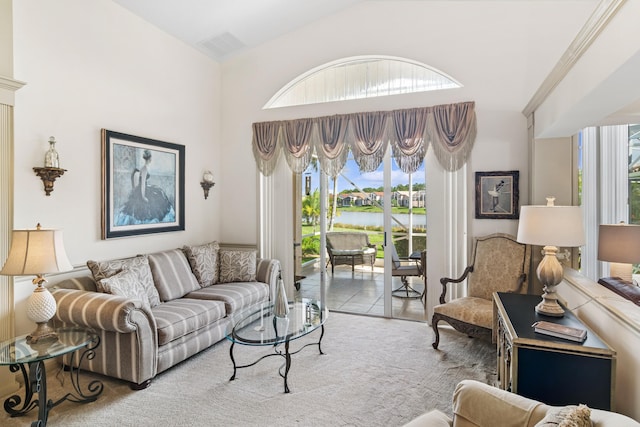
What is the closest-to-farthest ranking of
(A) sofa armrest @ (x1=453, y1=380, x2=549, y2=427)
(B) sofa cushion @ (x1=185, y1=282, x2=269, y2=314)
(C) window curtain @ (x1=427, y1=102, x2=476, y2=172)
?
(A) sofa armrest @ (x1=453, y1=380, x2=549, y2=427), (B) sofa cushion @ (x1=185, y1=282, x2=269, y2=314), (C) window curtain @ (x1=427, y1=102, x2=476, y2=172)

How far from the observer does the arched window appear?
4.45m

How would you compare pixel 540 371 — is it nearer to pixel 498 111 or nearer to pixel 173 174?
pixel 498 111

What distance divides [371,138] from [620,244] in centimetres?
267

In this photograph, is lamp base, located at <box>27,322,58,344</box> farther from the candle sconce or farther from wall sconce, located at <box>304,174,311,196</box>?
wall sconce, located at <box>304,174,311,196</box>

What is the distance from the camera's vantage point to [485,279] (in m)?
3.84

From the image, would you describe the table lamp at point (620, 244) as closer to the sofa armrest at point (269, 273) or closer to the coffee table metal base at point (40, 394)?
the sofa armrest at point (269, 273)

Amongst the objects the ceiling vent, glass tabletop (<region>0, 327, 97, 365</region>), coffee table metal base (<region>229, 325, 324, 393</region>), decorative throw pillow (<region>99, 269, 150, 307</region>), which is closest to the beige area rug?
coffee table metal base (<region>229, 325, 324, 393</region>)

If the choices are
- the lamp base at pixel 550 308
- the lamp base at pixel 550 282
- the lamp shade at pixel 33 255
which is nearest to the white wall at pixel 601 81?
the lamp base at pixel 550 282

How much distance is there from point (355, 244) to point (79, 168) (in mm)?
3268

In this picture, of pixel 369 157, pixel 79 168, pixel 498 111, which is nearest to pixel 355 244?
pixel 369 157

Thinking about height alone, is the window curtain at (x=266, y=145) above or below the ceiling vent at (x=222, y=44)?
below

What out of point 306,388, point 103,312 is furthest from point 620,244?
point 103,312

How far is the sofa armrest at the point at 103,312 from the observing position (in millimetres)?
2707

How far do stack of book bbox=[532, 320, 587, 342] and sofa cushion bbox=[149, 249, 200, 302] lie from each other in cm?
328
